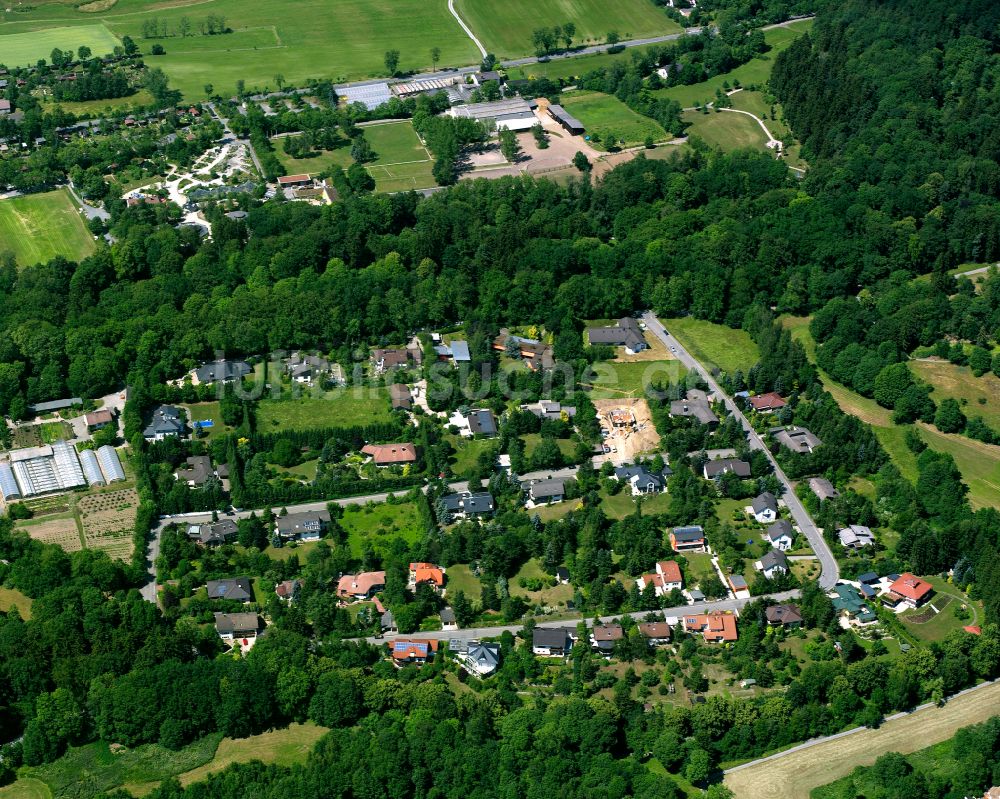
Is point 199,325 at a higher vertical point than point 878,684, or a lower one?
higher

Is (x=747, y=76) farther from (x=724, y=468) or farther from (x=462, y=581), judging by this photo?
(x=462, y=581)

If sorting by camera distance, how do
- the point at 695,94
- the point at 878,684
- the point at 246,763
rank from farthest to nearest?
the point at 695,94 < the point at 878,684 < the point at 246,763

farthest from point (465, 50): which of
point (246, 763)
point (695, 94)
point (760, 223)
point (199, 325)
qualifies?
point (246, 763)

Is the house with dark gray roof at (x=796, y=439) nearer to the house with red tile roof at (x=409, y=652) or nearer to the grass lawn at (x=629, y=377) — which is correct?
the grass lawn at (x=629, y=377)

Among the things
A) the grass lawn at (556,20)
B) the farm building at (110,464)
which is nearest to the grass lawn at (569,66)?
the grass lawn at (556,20)

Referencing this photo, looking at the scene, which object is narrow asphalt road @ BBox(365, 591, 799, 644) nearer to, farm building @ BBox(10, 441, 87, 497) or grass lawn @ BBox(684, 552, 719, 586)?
grass lawn @ BBox(684, 552, 719, 586)

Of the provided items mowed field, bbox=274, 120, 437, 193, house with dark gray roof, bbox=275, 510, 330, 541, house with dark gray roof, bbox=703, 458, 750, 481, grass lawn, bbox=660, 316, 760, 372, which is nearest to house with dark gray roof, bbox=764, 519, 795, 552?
house with dark gray roof, bbox=703, 458, 750, 481

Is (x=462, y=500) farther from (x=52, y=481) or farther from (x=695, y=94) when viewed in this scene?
(x=695, y=94)
